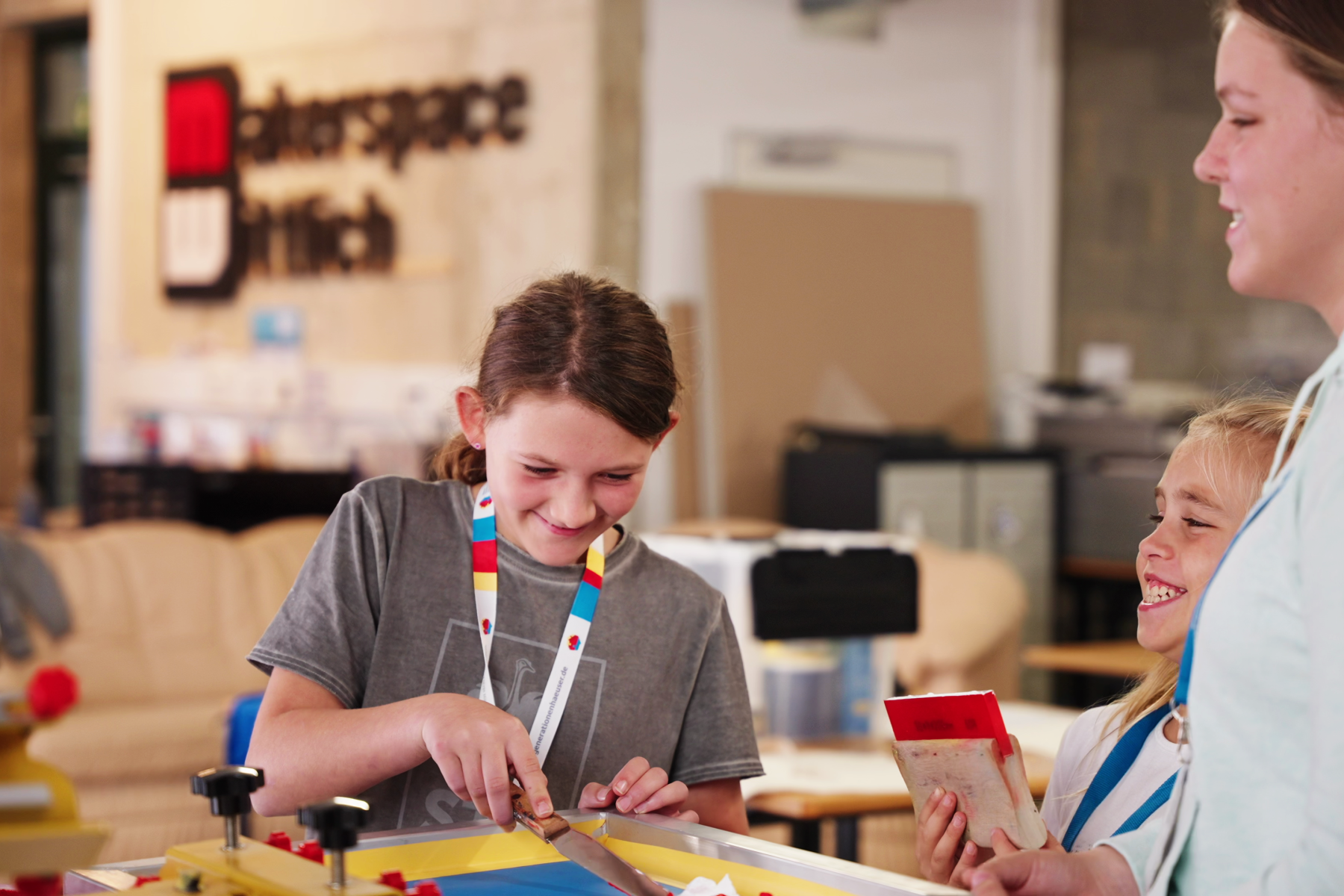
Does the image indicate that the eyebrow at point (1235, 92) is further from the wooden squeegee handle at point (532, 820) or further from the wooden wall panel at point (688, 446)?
the wooden wall panel at point (688, 446)

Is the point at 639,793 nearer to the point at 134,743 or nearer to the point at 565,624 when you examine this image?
the point at 565,624

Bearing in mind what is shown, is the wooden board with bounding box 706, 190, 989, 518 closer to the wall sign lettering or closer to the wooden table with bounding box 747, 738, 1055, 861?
the wall sign lettering

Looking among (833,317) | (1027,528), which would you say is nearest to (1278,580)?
(1027,528)

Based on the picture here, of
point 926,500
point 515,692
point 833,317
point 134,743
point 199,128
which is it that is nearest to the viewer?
point 515,692

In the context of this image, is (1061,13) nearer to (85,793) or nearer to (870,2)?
(870,2)

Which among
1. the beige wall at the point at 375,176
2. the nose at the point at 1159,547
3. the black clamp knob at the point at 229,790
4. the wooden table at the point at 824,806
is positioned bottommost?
the wooden table at the point at 824,806

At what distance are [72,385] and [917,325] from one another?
4921 millimetres

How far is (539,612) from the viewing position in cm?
160

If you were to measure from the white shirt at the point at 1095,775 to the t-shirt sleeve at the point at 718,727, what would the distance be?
0.32m

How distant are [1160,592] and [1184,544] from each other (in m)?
0.05

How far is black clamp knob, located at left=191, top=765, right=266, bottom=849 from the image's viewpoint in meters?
1.08

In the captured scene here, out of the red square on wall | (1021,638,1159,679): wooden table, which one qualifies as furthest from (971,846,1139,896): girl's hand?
the red square on wall

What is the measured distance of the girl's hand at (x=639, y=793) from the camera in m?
1.40

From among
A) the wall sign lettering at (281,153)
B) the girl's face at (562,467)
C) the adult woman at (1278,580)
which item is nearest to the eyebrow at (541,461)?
the girl's face at (562,467)
